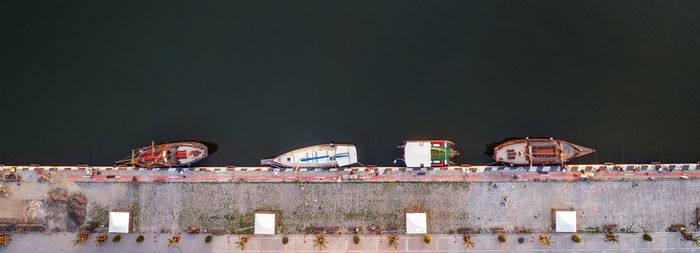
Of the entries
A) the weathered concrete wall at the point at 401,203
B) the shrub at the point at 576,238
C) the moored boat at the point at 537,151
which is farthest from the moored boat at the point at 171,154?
the shrub at the point at 576,238

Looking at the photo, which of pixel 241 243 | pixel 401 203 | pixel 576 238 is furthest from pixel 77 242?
pixel 576 238

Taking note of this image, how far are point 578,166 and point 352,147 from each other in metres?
17.7

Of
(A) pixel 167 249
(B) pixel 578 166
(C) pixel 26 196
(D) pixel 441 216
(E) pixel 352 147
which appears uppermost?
(E) pixel 352 147

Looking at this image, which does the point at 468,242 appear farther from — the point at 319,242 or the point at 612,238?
the point at 319,242

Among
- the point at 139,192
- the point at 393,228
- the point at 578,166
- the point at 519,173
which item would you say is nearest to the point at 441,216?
the point at 393,228

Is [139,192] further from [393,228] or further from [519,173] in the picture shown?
[519,173]

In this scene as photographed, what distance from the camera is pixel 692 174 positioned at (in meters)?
27.8

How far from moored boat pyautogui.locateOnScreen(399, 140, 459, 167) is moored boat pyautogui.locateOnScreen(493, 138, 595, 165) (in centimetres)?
407

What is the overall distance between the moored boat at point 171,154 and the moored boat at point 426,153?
16234 millimetres

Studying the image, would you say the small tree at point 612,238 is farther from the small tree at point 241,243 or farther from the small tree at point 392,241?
the small tree at point 241,243

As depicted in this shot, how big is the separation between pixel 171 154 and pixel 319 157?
38.3ft

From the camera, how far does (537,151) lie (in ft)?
91.2

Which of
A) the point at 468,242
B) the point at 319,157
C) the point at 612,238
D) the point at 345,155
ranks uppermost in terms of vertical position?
the point at 345,155

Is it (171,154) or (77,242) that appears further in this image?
(77,242)
